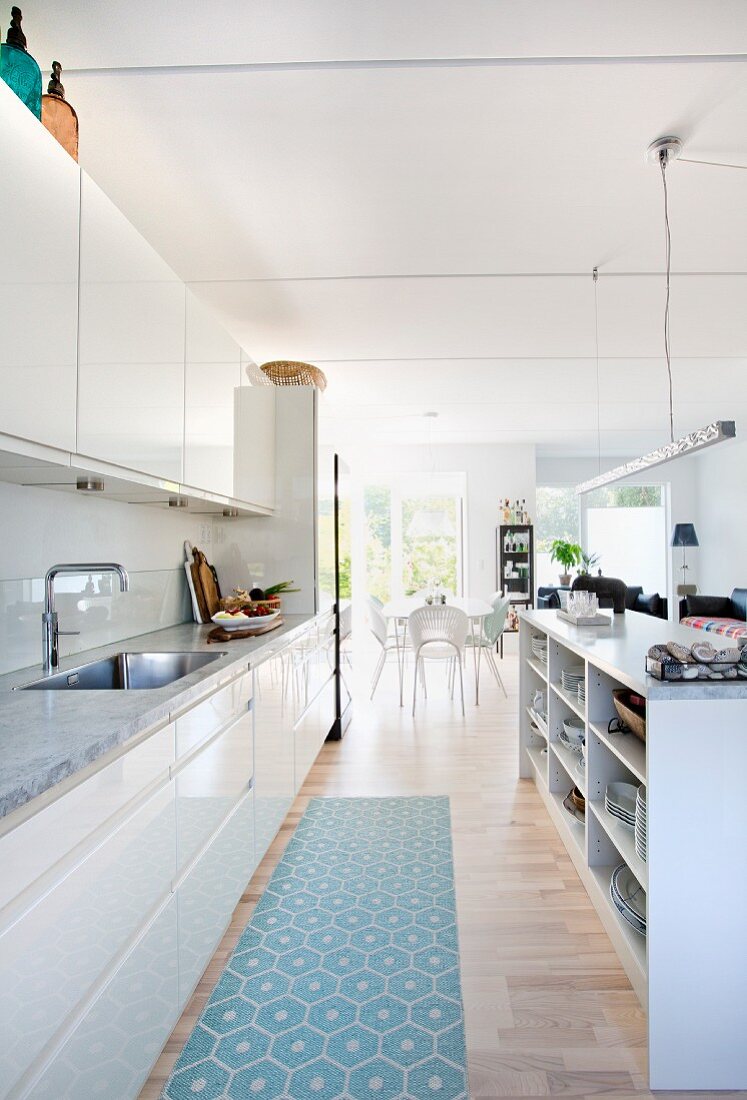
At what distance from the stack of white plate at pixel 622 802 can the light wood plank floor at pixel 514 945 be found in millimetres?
399

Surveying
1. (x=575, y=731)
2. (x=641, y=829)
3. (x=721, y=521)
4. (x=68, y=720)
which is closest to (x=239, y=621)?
(x=68, y=720)

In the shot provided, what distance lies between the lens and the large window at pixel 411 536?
764 cm

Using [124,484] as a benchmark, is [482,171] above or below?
above

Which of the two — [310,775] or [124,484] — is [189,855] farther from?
[310,775]

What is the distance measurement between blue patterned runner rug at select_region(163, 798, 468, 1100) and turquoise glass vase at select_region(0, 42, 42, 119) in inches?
88.5

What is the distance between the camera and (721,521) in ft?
26.7

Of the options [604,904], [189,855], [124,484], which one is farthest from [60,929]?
[604,904]

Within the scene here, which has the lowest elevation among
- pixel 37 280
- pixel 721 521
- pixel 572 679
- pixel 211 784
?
pixel 211 784

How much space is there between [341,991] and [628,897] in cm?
88

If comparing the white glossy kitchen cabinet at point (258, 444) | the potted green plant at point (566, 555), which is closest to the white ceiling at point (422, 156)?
the white glossy kitchen cabinet at point (258, 444)

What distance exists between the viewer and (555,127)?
1.86 meters

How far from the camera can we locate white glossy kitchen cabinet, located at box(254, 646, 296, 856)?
2.13 metres

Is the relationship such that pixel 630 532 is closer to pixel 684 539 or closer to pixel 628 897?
pixel 684 539

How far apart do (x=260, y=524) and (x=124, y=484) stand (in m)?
1.62
